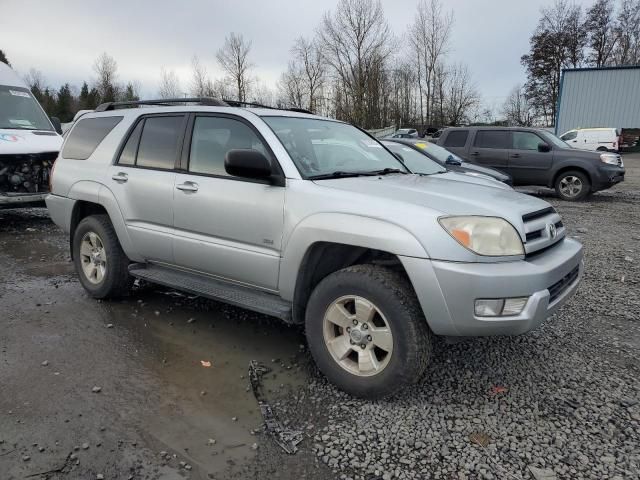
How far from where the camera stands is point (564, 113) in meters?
31.6

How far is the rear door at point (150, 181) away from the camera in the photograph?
12.7 ft

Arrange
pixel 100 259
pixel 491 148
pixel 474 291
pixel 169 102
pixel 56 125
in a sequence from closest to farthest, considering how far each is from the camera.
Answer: pixel 474 291 → pixel 169 102 → pixel 100 259 → pixel 56 125 → pixel 491 148

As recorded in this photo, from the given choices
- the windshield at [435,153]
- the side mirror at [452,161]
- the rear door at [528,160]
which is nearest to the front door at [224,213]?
the windshield at [435,153]

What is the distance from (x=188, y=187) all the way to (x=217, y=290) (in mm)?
820

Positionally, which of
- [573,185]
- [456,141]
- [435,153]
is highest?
[456,141]

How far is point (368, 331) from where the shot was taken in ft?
9.33

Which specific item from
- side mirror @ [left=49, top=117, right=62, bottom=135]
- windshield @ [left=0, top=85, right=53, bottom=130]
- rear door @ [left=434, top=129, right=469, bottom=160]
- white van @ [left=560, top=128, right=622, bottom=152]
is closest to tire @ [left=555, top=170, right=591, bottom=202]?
rear door @ [left=434, top=129, right=469, bottom=160]

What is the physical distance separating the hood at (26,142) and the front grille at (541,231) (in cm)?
807

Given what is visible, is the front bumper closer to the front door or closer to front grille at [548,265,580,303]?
front grille at [548,265,580,303]

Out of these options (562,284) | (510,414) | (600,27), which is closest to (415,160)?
(562,284)

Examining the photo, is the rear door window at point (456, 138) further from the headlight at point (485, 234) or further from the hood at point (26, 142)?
the headlight at point (485, 234)

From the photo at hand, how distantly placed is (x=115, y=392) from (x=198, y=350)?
2.36 feet

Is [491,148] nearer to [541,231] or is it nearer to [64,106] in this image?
[541,231]

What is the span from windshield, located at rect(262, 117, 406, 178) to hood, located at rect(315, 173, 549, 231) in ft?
0.81
